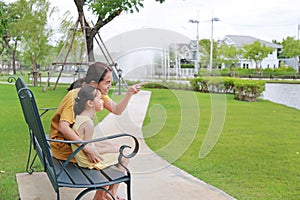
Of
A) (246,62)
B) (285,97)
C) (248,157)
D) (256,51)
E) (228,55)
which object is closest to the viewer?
(248,157)

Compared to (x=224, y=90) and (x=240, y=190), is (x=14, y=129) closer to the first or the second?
(x=240, y=190)

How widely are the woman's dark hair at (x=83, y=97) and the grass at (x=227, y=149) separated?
0.98m

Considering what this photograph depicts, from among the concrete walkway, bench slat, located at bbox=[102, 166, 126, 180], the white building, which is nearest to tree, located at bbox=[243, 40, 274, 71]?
the white building

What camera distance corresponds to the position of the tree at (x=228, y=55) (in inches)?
1703

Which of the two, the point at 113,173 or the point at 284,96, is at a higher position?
the point at 113,173

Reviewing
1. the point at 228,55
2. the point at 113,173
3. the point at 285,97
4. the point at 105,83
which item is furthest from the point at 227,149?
the point at 228,55

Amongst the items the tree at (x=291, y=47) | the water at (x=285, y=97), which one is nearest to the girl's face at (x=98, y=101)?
the water at (x=285, y=97)

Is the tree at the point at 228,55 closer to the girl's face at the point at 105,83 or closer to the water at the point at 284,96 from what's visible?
the water at the point at 284,96

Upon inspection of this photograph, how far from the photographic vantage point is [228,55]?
4347cm

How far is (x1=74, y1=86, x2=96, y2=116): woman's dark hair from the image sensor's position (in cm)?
257

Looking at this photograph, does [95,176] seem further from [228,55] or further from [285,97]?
[228,55]

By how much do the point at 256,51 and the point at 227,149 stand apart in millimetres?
39452

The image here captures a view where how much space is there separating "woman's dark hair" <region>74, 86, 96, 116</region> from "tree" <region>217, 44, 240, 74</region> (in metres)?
41.0

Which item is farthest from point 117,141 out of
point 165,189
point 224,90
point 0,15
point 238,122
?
point 224,90
